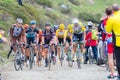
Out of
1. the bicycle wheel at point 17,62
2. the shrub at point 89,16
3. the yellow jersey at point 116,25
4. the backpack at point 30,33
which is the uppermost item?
the shrub at point 89,16

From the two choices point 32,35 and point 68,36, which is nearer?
point 32,35

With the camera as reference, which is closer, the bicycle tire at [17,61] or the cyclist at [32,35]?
the bicycle tire at [17,61]

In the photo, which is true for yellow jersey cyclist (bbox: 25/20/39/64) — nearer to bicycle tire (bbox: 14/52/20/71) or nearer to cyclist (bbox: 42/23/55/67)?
cyclist (bbox: 42/23/55/67)

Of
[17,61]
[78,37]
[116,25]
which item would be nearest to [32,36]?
[17,61]

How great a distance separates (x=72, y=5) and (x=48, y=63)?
5054cm

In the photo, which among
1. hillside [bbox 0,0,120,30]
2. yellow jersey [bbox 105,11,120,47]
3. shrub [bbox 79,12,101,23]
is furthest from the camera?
shrub [bbox 79,12,101,23]

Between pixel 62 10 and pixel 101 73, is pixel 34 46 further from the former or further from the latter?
pixel 62 10

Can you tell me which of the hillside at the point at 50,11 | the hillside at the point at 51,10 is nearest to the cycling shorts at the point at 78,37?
the hillside at the point at 50,11

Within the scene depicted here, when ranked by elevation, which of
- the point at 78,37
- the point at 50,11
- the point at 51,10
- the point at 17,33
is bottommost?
the point at 78,37

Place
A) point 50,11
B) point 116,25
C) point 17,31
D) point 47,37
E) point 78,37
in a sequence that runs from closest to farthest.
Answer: point 116,25, point 17,31, point 47,37, point 78,37, point 50,11

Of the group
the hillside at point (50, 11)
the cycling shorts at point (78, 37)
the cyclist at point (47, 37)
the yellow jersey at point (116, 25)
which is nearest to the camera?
the yellow jersey at point (116, 25)

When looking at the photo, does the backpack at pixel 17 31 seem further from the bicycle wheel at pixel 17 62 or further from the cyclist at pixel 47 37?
the cyclist at pixel 47 37

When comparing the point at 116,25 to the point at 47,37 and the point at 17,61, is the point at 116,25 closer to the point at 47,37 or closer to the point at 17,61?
the point at 17,61

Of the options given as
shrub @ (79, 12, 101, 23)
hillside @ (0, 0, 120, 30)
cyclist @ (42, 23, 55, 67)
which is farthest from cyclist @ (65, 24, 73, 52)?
shrub @ (79, 12, 101, 23)
